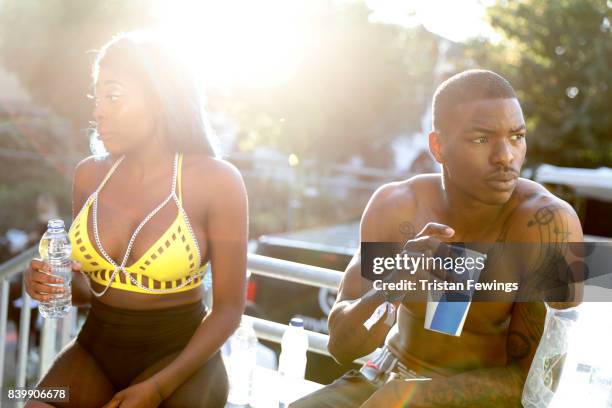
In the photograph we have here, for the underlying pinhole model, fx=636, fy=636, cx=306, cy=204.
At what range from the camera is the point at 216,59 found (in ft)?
56.3

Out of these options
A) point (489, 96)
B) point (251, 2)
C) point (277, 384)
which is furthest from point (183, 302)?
point (251, 2)

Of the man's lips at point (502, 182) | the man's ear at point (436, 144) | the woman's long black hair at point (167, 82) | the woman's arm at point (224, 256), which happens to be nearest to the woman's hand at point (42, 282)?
the woman's arm at point (224, 256)

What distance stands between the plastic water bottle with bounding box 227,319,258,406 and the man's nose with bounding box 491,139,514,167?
1777 millimetres

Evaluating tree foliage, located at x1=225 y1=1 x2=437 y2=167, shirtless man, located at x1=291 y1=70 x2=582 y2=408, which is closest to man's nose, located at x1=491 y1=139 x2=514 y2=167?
shirtless man, located at x1=291 y1=70 x2=582 y2=408

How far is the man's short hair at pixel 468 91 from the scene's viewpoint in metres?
2.48

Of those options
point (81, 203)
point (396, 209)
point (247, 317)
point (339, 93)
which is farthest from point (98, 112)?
point (339, 93)

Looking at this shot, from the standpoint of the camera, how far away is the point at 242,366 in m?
3.58

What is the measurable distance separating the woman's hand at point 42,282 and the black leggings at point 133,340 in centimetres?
23

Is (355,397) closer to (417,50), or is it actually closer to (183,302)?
(183,302)

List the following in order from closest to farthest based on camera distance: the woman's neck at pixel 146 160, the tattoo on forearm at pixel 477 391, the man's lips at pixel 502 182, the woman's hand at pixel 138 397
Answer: the tattoo on forearm at pixel 477 391
the man's lips at pixel 502 182
the woman's hand at pixel 138 397
the woman's neck at pixel 146 160

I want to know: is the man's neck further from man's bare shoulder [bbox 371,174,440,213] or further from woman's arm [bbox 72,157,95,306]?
woman's arm [bbox 72,157,95,306]

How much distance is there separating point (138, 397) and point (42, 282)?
0.69 meters

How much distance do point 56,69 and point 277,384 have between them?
15.3 m

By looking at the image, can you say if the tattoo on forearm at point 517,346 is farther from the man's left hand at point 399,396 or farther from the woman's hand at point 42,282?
the woman's hand at point 42,282
